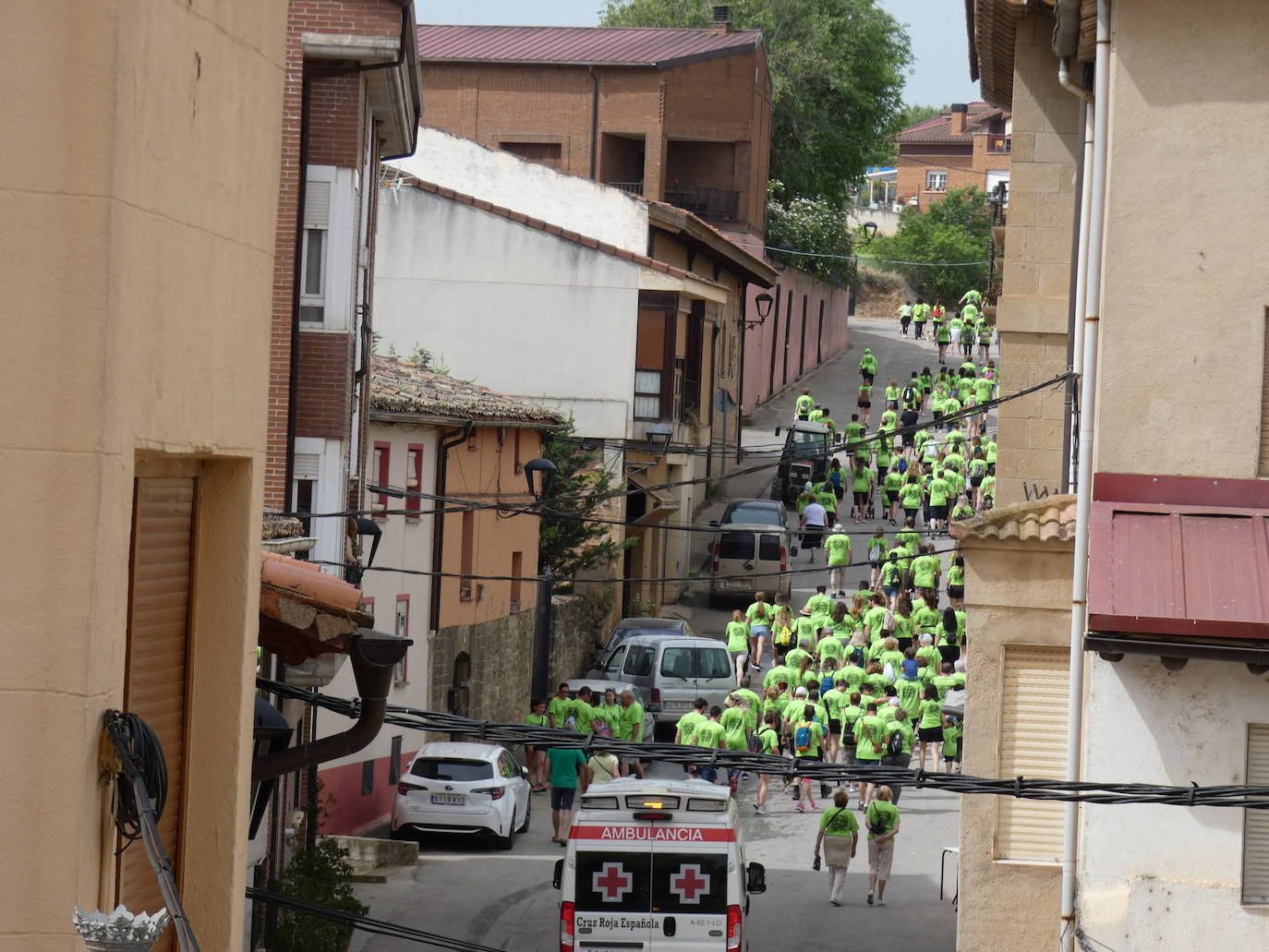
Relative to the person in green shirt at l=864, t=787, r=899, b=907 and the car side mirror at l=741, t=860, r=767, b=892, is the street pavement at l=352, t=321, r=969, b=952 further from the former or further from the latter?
the car side mirror at l=741, t=860, r=767, b=892

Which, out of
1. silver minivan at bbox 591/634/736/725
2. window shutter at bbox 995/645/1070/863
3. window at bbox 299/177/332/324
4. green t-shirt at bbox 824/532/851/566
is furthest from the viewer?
green t-shirt at bbox 824/532/851/566

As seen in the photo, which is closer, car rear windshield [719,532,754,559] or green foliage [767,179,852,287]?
car rear windshield [719,532,754,559]

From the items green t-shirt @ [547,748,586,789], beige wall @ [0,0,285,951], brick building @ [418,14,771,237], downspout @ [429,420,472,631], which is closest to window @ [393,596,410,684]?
downspout @ [429,420,472,631]

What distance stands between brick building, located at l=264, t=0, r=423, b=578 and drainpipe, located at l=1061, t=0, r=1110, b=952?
7.88 meters

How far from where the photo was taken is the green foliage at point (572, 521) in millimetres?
34594

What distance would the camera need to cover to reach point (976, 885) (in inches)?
614

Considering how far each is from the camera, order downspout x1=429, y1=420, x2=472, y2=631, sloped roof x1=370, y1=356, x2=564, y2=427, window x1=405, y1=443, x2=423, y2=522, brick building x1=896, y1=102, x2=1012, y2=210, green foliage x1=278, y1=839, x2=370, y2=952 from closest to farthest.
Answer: green foliage x1=278, y1=839, x2=370, y2=952
sloped roof x1=370, y1=356, x2=564, y2=427
window x1=405, y1=443, x2=423, y2=522
downspout x1=429, y1=420, x2=472, y2=631
brick building x1=896, y1=102, x2=1012, y2=210

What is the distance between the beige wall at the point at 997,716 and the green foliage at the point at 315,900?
5789 mm

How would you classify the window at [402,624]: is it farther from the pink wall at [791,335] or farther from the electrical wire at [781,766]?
the pink wall at [791,335]

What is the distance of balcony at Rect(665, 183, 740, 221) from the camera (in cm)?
5803

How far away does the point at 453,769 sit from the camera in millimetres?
23141

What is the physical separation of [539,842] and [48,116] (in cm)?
1975

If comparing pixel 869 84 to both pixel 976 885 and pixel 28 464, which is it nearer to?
pixel 976 885

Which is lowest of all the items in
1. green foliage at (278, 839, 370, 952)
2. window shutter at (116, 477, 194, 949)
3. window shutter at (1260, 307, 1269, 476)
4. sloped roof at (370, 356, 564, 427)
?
green foliage at (278, 839, 370, 952)
